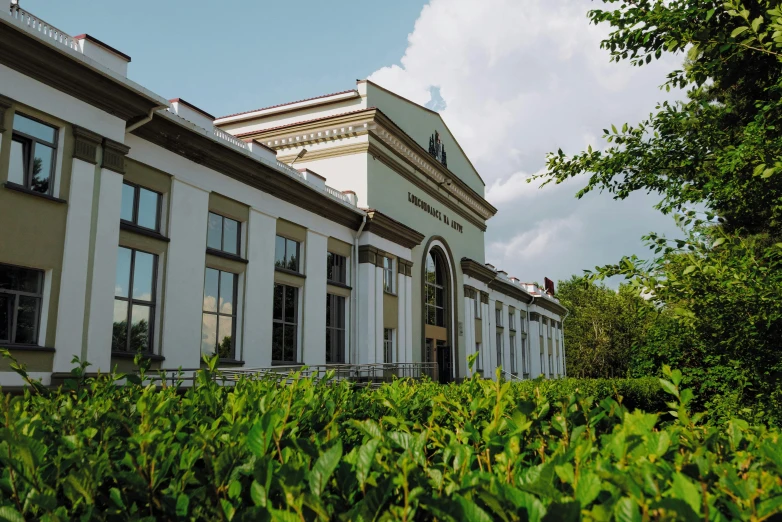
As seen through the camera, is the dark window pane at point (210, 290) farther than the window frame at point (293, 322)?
No

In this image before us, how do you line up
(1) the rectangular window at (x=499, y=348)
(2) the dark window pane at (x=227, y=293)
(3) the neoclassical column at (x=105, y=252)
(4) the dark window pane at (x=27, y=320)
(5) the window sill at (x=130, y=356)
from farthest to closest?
(1) the rectangular window at (x=499, y=348) < (2) the dark window pane at (x=227, y=293) < (5) the window sill at (x=130, y=356) < (3) the neoclassical column at (x=105, y=252) < (4) the dark window pane at (x=27, y=320)

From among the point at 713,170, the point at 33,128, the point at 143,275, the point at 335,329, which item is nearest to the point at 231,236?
the point at 143,275

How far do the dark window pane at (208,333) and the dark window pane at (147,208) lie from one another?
3.18 metres

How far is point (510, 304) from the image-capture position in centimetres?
4516

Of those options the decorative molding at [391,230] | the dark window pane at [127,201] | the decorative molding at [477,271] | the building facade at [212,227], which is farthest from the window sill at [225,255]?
the decorative molding at [477,271]

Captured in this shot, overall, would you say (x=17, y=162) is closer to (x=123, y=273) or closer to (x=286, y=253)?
(x=123, y=273)

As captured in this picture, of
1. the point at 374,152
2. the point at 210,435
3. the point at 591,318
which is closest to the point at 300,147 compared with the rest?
the point at 374,152

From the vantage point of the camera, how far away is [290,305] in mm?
21734

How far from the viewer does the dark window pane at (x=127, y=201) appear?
15492 millimetres

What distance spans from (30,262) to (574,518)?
13735 millimetres

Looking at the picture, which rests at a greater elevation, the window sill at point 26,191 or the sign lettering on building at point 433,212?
the sign lettering on building at point 433,212

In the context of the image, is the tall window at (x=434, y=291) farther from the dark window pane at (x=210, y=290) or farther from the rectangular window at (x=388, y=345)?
the dark window pane at (x=210, y=290)

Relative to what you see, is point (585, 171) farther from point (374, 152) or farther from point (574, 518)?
point (374, 152)

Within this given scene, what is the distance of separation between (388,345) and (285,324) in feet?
23.9
